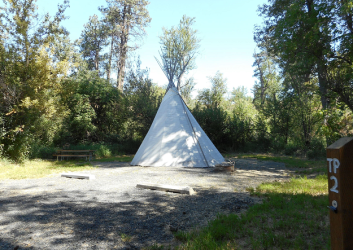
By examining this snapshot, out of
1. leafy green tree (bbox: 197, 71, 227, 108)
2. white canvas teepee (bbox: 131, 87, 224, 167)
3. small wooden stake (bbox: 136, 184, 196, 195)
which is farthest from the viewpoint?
leafy green tree (bbox: 197, 71, 227, 108)

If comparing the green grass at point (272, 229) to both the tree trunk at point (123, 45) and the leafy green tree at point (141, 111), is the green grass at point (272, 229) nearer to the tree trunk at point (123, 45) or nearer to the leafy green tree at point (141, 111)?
the leafy green tree at point (141, 111)

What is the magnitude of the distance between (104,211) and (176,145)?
5736mm

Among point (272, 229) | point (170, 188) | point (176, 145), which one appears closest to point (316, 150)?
point (176, 145)

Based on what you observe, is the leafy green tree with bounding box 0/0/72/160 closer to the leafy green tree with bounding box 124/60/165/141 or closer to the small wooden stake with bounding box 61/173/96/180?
the small wooden stake with bounding box 61/173/96/180

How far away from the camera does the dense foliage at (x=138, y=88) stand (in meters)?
8.61

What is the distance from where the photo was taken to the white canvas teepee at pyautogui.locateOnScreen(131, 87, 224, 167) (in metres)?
9.08

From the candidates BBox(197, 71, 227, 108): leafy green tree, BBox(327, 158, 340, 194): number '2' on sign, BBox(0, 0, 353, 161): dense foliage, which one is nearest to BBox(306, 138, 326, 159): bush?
BBox(0, 0, 353, 161): dense foliage

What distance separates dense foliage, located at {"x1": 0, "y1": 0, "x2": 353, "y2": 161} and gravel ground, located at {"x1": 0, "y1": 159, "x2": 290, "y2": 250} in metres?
4.46

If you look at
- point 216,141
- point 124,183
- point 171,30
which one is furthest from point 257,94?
point 124,183

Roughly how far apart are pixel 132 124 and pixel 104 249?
13928 millimetres

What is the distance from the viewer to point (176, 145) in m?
9.34

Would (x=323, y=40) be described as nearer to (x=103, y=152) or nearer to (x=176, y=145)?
(x=176, y=145)

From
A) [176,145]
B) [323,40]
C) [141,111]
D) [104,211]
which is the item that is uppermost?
[323,40]

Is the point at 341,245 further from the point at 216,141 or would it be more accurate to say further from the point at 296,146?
the point at 216,141
